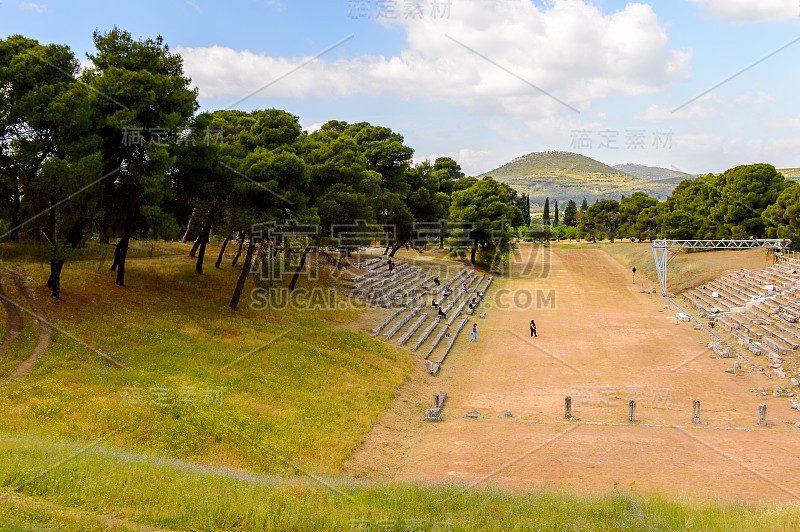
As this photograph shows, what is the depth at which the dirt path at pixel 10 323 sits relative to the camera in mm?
18019

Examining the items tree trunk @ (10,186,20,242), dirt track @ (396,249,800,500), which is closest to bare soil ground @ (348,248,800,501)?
dirt track @ (396,249,800,500)

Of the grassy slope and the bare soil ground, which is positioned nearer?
the grassy slope

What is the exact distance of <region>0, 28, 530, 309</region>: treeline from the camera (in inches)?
799

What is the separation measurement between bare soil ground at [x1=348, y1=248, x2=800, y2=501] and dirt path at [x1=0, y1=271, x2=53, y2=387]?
34.5ft

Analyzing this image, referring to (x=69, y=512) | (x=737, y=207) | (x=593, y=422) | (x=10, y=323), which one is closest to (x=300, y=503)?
(x=69, y=512)

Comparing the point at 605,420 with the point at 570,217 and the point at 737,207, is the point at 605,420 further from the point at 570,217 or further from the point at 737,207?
the point at 570,217

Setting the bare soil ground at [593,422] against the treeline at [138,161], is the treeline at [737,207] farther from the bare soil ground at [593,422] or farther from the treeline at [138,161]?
the treeline at [138,161]

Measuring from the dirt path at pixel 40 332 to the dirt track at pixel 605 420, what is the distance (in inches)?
477

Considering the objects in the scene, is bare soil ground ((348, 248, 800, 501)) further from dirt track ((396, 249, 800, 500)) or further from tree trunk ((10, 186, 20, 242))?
tree trunk ((10, 186, 20, 242))

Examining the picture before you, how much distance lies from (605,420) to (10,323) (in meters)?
22.0

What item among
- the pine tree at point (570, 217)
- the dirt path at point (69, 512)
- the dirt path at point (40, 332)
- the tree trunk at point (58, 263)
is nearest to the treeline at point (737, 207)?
the pine tree at point (570, 217)

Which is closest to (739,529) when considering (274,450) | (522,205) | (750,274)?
(274,450)

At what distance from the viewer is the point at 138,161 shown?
24.0 m

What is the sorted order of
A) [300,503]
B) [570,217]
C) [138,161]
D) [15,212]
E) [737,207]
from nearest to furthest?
[300,503] < [15,212] < [138,161] < [737,207] < [570,217]
